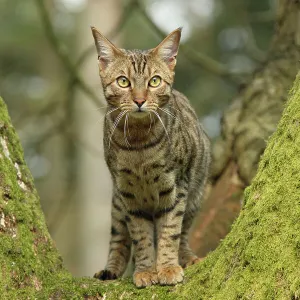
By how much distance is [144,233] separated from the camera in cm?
477

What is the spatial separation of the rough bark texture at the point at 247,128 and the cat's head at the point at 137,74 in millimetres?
2272

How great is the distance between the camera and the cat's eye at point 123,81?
460 cm

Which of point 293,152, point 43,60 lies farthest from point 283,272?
point 43,60

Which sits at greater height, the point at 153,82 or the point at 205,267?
the point at 153,82

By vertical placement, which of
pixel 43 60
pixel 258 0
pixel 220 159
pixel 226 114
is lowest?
pixel 220 159

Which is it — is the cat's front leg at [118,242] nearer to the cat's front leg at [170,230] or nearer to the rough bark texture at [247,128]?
the cat's front leg at [170,230]

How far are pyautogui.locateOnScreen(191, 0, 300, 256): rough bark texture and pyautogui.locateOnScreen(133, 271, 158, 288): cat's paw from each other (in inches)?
106

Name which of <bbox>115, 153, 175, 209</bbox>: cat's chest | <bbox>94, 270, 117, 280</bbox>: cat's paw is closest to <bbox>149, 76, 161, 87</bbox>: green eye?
<bbox>115, 153, 175, 209</bbox>: cat's chest

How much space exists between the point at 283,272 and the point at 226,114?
4.54 meters

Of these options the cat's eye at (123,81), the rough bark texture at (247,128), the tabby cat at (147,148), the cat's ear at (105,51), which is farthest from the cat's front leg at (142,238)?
the rough bark texture at (247,128)

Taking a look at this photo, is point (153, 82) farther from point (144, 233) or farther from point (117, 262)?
point (117, 262)

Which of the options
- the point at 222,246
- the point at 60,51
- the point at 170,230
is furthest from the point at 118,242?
the point at 60,51

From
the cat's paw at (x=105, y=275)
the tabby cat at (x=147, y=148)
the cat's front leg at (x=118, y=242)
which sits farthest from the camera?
the cat's front leg at (x=118, y=242)

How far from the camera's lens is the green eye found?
15.1 ft
